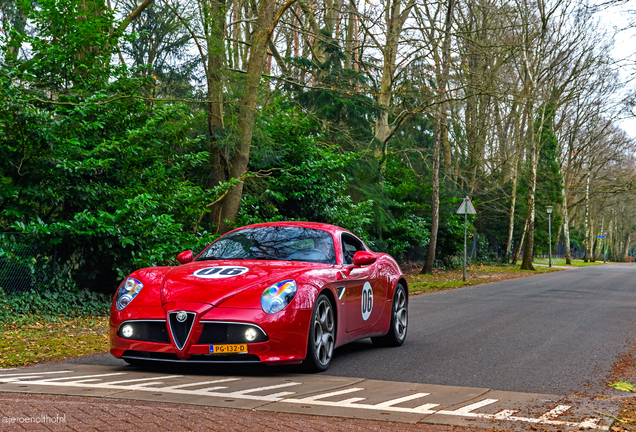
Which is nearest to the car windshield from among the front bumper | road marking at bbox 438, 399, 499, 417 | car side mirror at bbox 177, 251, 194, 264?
car side mirror at bbox 177, 251, 194, 264

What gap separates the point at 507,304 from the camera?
15797 mm

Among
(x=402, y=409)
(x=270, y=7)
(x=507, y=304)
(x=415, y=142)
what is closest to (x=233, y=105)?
(x=270, y=7)

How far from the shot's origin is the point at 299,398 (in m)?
5.26

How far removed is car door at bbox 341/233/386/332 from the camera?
751 cm

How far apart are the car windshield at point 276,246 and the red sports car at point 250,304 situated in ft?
0.04

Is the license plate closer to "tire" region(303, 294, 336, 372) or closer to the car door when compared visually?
"tire" region(303, 294, 336, 372)

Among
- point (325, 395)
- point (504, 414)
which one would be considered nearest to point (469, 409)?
point (504, 414)

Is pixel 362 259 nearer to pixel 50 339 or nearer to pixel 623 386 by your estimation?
pixel 623 386

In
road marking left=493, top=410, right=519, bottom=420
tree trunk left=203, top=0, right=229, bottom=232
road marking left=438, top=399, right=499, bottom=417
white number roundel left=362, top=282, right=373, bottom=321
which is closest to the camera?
road marking left=493, top=410, right=519, bottom=420

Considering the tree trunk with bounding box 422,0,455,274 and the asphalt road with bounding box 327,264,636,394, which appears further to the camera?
the tree trunk with bounding box 422,0,455,274

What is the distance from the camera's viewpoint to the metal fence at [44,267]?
11609mm

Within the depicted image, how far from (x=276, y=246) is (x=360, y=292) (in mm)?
1129

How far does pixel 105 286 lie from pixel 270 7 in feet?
26.5

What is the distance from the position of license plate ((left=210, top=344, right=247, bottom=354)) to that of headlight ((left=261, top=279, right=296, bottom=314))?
0.40 metres
